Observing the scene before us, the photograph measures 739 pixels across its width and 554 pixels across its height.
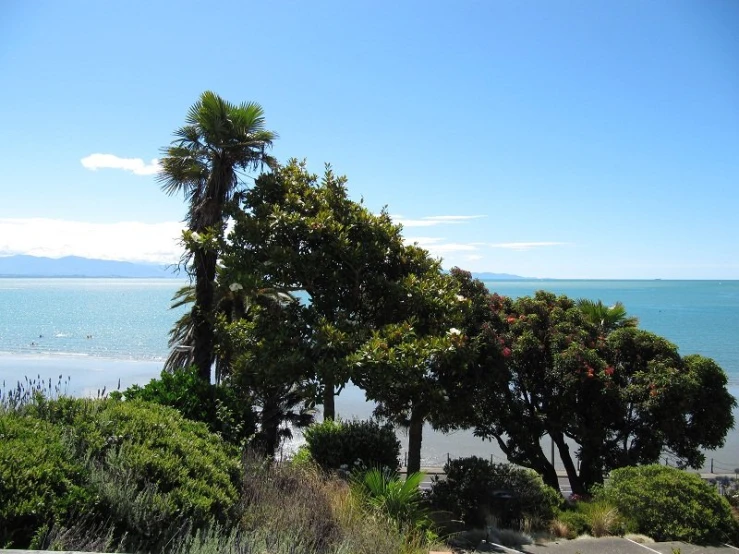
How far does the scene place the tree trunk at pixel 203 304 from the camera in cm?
1199

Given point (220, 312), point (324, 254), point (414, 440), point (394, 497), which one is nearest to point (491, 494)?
point (414, 440)

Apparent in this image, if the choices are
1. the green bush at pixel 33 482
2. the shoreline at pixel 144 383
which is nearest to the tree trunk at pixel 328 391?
the green bush at pixel 33 482

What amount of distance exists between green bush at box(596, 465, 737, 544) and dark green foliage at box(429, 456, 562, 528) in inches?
53.8

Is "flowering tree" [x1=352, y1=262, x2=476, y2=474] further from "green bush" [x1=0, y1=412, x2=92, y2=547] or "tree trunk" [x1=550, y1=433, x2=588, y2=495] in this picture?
"green bush" [x1=0, y1=412, x2=92, y2=547]

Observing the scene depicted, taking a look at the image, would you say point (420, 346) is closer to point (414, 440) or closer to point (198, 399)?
point (198, 399)

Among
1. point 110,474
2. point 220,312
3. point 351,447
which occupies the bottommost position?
point 351,447

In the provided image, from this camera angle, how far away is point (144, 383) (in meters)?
42.9

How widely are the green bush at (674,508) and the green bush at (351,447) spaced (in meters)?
4.06

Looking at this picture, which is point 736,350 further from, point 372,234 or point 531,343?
point 372,234

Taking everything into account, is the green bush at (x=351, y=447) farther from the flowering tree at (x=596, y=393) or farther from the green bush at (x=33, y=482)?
the flowering tree at (x=596, y=393)

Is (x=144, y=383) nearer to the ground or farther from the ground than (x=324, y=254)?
nearer to the ground

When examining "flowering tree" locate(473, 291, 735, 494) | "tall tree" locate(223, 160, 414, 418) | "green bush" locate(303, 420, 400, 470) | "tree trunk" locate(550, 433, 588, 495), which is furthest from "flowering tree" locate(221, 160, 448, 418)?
"tree trunk" locate(550, 433, 588, 495)

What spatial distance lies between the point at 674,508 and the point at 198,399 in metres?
7.76

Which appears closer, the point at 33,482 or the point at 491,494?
the point at 33,482
